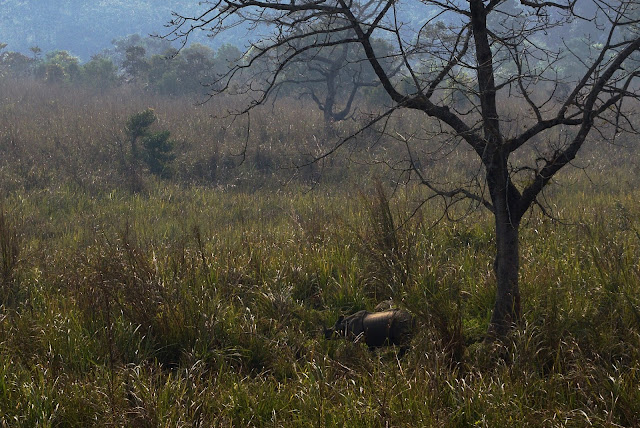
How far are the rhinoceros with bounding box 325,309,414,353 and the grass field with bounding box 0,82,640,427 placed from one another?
11cm

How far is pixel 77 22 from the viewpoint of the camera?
94938 millimetres

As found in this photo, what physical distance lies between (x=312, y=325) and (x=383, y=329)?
0.72 meters

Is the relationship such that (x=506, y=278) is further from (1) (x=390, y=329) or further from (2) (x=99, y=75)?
(2) (x=99, y=75)

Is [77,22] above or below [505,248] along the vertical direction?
above

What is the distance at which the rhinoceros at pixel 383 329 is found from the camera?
4.45m

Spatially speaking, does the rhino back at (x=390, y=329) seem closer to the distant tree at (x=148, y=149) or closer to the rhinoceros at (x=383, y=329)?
the rhinoceros at (x=383, y=329)

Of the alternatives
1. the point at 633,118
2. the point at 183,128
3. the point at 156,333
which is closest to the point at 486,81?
the point at 156,333

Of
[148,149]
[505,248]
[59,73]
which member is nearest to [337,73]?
[148,149]

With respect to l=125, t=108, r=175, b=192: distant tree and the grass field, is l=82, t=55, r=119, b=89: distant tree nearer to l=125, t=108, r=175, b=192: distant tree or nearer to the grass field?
l=125, t=108, r=175, b=192: distant tree

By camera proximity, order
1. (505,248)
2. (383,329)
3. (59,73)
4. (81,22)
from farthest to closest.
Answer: (81,22)
(59,73)
(383,329)
(505,248)

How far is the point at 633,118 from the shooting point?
20500 mm

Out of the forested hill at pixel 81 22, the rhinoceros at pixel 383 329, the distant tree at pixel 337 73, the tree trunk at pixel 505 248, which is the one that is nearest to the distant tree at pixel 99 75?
the distant tree at pixel 337 73

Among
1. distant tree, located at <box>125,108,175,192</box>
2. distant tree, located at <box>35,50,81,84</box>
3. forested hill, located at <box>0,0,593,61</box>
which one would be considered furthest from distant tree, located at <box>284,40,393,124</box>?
forested hill, located at <box>0,0,593,61</box>

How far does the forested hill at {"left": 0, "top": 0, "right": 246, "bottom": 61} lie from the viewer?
88.5 meters
